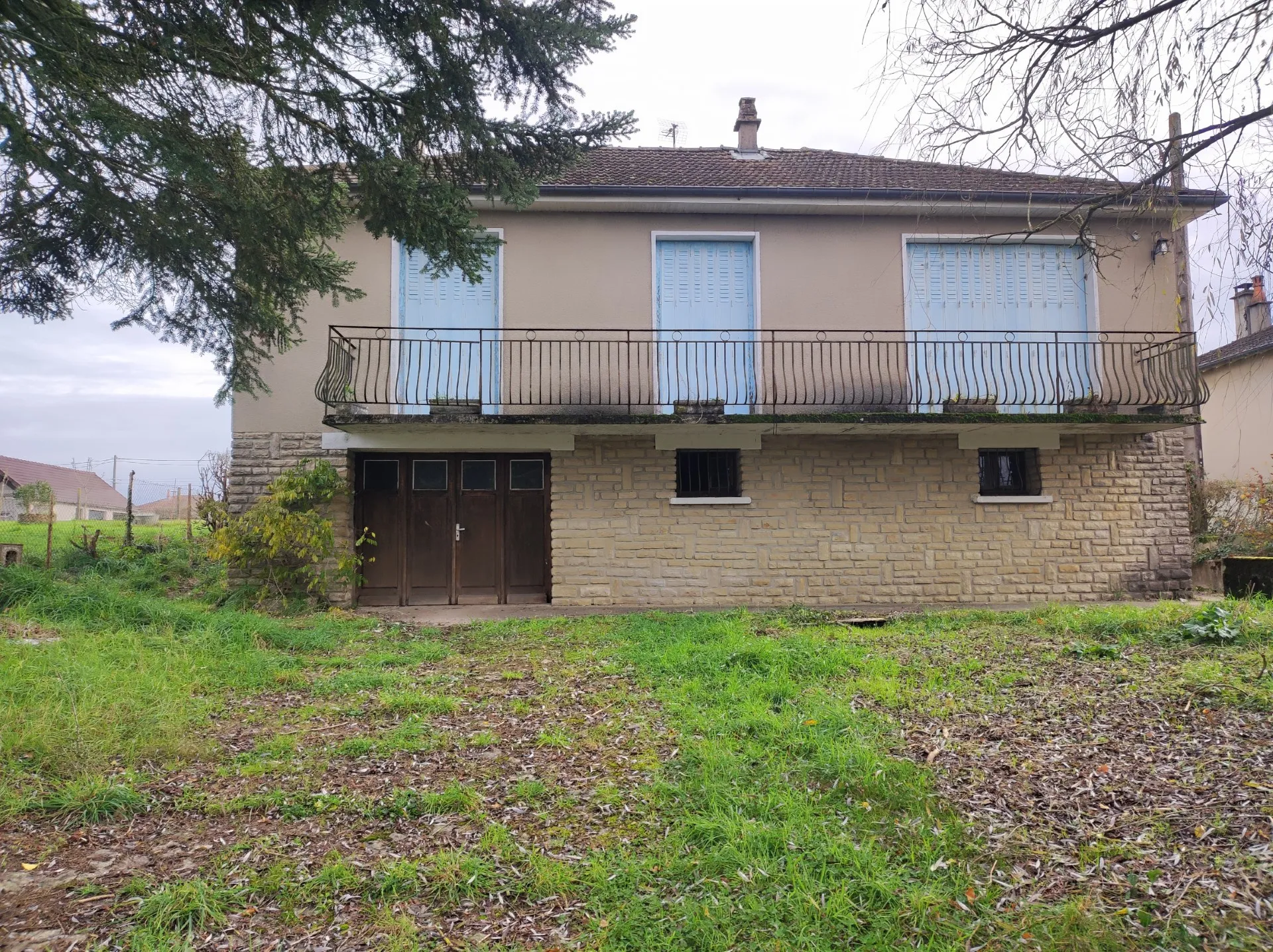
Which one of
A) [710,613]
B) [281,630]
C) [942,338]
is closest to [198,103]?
[281,630]

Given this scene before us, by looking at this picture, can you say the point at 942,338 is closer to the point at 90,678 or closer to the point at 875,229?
the point at 875,229

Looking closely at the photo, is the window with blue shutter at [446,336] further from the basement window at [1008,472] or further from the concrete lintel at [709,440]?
the basement window at [1008,472]

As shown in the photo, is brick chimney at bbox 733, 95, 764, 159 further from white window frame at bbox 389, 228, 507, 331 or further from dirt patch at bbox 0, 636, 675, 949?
dirt patch at bbox 0, 636, 675, 949

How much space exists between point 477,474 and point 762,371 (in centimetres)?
421

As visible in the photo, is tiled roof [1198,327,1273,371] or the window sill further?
tiled roof [1198,327,1273,371]

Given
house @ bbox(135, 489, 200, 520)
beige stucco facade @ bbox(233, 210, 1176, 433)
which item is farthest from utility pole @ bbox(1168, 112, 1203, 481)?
house @ bbox(135, 489, 200, 520)

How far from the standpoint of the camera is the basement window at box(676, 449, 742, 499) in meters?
9.91

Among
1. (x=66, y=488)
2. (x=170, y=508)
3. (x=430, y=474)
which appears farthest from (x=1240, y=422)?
(x=66, y=488)

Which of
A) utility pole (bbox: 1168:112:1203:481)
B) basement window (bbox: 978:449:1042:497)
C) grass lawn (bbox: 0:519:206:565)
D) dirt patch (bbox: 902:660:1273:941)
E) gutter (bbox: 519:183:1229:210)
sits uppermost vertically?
gutter (bbox: 519:183:1229:210)

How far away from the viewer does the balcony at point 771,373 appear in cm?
938

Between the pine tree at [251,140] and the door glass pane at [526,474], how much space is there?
15.7 ft

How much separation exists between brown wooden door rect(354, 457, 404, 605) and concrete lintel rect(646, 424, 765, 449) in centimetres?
371

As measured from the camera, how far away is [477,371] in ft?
31.3

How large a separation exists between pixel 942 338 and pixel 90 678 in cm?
1004
